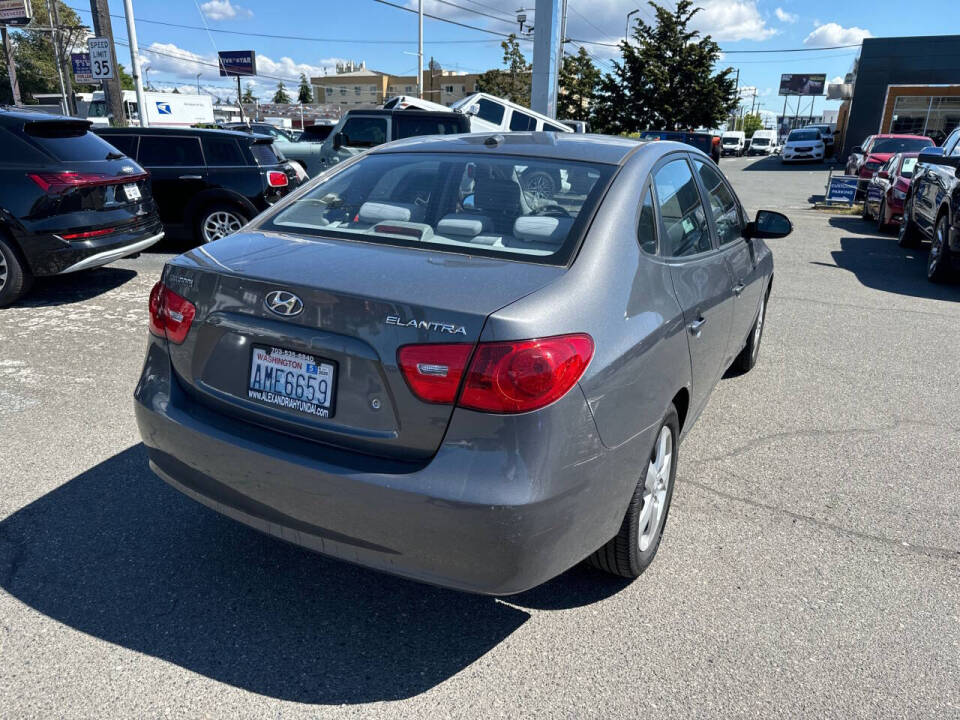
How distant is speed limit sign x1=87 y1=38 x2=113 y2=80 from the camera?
670 inches

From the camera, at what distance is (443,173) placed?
3168mm

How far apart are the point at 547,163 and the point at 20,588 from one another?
262 cm

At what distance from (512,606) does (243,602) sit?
99 centimetres

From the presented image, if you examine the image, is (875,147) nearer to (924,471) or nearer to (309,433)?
(924,471)

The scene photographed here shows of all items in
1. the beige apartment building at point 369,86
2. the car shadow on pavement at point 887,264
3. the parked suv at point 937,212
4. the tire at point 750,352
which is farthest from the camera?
the beige apartment building at point 369,86

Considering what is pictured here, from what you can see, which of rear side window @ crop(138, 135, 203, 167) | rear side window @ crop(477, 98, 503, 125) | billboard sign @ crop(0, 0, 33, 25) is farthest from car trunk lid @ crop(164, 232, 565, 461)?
billboard sign @ crop(0, 0, 33, 25)

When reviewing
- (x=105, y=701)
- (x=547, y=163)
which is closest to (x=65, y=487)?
(x=105, y=701)

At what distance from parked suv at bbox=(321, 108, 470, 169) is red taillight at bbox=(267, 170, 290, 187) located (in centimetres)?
344

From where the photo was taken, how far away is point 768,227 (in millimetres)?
4254

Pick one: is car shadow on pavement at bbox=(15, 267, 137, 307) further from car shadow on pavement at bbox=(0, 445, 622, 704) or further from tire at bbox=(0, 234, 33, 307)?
car shadow on pavement at bbox=(0, 445, 622, 704)

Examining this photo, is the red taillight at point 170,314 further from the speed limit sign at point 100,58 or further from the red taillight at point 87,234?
the speed limit sign at point 100,58

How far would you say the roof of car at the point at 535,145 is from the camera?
3.10 metres

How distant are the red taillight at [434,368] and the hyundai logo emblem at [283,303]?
39 cm

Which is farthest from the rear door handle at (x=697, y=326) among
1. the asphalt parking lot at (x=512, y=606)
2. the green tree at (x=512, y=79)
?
the green tree at (x=512, y=79)
